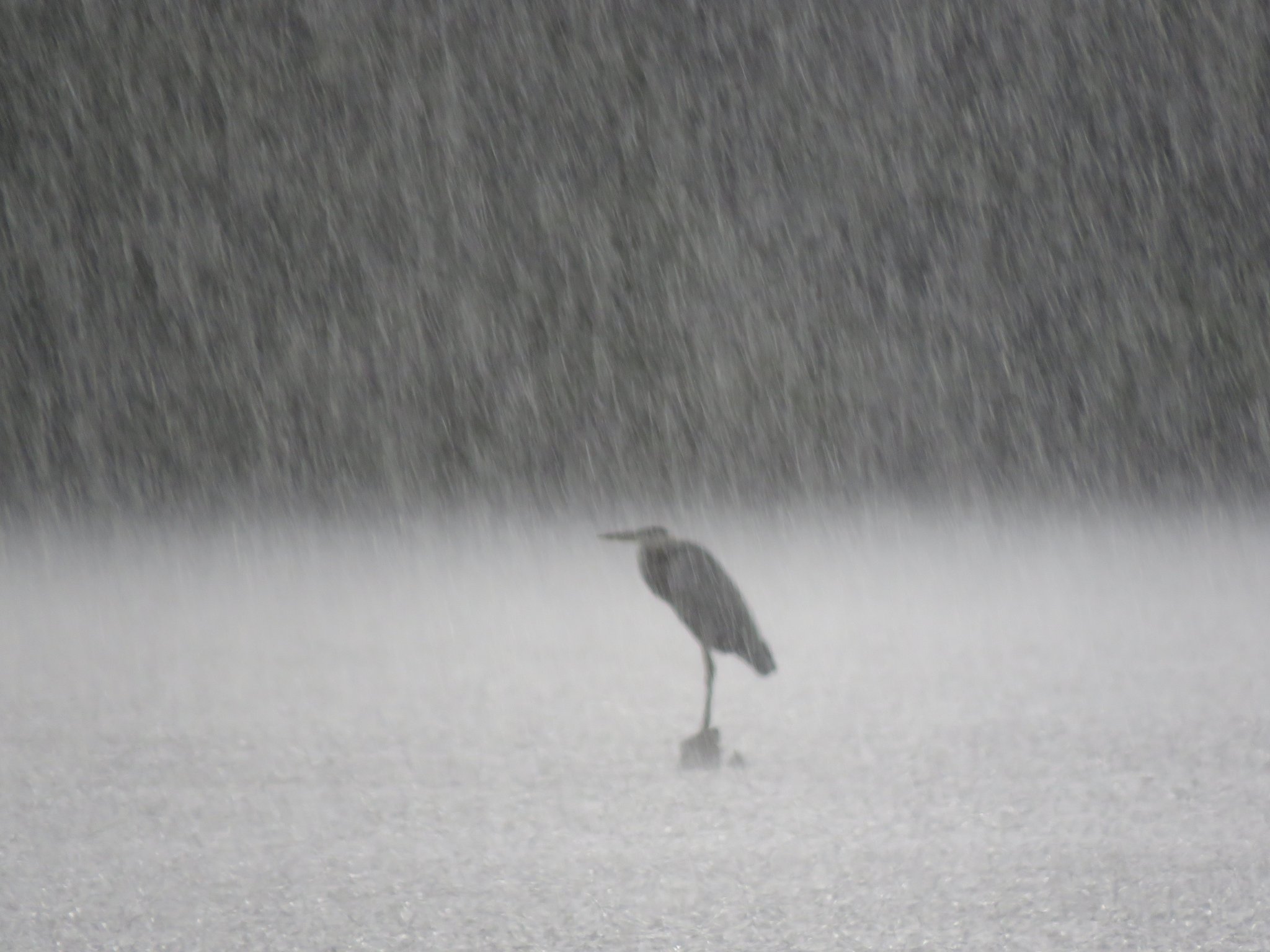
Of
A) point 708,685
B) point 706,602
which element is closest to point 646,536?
point 706,602

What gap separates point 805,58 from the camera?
578 cm

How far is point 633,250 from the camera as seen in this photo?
5.84 m

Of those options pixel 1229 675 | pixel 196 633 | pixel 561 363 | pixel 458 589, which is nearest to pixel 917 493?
pixel 561 363

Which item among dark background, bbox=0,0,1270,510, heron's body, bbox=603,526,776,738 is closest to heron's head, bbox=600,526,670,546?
heron's body, bbox=603,526,776,738

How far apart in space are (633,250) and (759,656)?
160 inches

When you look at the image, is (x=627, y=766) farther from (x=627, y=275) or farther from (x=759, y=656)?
(x=627, y=275)

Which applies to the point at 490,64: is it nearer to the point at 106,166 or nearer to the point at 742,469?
the point at 106,166

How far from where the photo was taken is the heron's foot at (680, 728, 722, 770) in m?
1.99

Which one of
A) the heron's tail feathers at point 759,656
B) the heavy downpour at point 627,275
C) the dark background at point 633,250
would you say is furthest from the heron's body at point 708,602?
the dark background at point 633,250

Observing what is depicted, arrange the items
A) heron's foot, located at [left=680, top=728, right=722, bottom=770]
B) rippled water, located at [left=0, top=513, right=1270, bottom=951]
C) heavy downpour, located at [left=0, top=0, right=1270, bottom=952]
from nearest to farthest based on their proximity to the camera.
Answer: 1. rippled water, located at [left=0, top=513, right=1270, bottom=951]
2. heron's foot, located at [left=680, top=728, right=722, bottom=770]
3. heavy downpour, located at [left=0, top=0, right=1270, bottom=952]

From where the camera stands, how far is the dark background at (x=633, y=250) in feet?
18.5

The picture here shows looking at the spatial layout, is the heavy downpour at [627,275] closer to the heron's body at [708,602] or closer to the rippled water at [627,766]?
the rippled water at [627,766]

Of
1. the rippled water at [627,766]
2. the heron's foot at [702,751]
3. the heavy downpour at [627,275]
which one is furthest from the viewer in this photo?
the heavy downpour at [627,275]

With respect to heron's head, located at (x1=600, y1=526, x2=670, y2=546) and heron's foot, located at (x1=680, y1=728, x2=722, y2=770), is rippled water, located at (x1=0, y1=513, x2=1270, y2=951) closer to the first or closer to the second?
heron's foot, located at (x1=680, y1=728, x2=722, y2=770)
